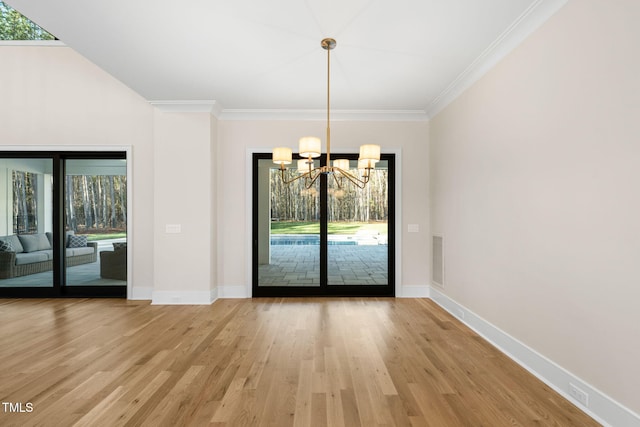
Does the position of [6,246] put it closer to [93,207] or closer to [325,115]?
[93,207]

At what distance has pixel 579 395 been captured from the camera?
2.19 metres

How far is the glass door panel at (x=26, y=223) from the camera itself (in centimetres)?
511

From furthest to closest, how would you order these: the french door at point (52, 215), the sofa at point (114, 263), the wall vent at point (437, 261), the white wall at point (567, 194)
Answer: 1. the sofa at point (114, 263)
2. the french door at point (52, 215)
3. the wall vent at point (437, 261)
4. the white wall at point (567, 194)

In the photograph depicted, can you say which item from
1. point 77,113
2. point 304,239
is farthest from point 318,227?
point 77,113

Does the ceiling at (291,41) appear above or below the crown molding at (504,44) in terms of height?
above

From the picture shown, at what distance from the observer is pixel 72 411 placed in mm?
2141

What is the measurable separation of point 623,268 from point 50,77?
278 inches

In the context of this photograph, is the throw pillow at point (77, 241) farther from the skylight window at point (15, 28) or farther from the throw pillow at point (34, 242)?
the skylight window at point (15, 28)

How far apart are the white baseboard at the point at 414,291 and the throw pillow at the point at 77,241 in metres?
5.06

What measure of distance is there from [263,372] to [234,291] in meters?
2.60

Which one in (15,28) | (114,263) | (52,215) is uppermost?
(15,28)

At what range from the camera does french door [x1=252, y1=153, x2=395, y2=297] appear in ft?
17.2

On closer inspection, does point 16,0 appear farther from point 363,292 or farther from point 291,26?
point 363,292

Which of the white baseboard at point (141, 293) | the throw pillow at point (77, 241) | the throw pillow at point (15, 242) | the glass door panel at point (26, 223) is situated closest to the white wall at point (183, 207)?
the white baseboard at point (141, 293)
